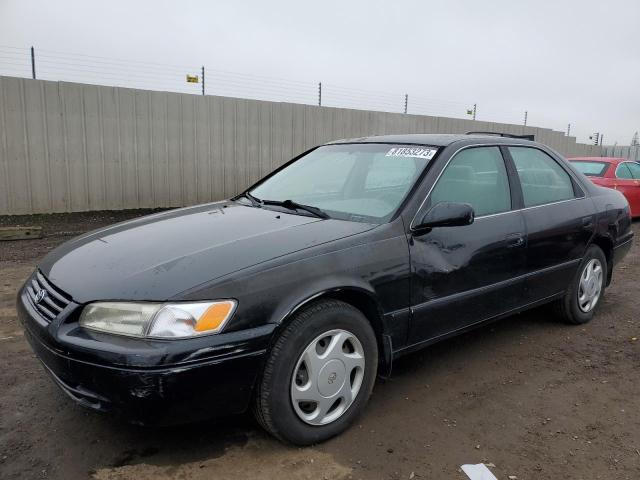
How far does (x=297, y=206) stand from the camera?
3.32 metres

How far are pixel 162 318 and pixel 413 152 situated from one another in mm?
1980

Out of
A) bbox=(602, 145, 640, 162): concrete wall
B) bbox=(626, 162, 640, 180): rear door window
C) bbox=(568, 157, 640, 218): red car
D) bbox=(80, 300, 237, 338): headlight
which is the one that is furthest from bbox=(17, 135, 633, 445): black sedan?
bbox=(602, 145, 640, 162): concrete wall

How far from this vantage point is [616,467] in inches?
99.9

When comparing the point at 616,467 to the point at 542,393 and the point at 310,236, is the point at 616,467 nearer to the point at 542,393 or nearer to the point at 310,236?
the point at 542,393

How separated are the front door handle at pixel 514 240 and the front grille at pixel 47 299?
265cm

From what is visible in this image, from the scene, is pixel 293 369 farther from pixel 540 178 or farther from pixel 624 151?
pixel 624 151

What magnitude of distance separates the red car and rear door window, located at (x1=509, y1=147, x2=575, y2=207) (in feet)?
21.7

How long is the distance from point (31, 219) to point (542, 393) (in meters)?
8.44

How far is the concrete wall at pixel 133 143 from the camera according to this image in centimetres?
897

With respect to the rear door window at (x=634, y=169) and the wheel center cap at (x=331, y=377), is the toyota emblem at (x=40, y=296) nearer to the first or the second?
the wheel center cap at (x=331, y=377)

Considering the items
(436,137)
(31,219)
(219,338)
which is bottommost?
(31,219)

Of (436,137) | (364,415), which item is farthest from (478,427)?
(436,137)

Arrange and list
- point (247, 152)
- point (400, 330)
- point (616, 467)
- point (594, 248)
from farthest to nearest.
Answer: point (247, 152) < point (594, 248) < point (400, 330) < point (616, 467)

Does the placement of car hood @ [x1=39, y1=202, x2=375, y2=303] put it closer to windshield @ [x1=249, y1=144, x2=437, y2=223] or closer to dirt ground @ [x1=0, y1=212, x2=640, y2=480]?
windshield @ [x1=249, y1=144, x2=437, y2=223]
